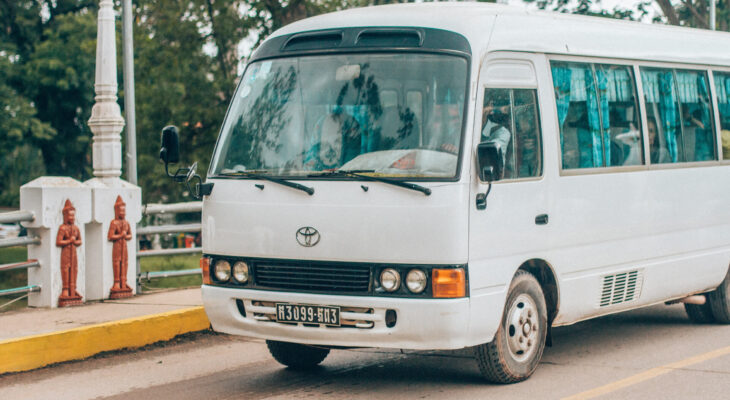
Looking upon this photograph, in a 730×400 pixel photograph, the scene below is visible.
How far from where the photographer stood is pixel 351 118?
6895mm

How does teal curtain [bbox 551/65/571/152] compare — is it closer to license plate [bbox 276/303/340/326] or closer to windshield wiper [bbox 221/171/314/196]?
windshield wiper [bbox 221/171/314/196]

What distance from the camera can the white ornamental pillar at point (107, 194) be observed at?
11.0 metres

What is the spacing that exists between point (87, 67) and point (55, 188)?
94.3 feet

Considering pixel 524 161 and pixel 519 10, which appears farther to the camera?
pixel 519 10

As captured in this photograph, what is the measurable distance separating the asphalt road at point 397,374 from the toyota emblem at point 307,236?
100cm

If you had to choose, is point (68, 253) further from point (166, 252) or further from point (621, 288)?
point (621, 288)

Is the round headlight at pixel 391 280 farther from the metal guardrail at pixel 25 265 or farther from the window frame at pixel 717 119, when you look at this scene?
the metal guardrail at pixel 25 265

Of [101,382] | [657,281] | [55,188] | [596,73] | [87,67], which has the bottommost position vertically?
[101,382]

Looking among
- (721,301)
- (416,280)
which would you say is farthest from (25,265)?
(721,301)

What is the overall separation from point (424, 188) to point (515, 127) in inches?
42.0

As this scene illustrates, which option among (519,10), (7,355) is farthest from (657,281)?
(7,355)

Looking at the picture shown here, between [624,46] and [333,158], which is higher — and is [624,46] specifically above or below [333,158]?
above

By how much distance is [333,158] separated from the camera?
6.84m

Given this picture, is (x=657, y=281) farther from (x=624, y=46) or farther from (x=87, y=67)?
(x=87, y=67)
